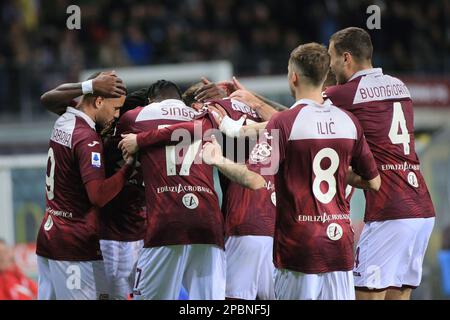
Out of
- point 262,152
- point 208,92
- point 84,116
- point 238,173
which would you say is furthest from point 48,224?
point 262,152

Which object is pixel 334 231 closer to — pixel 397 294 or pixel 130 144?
pixel 397 294

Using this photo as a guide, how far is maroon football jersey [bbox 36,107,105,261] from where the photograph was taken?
6.73 meters

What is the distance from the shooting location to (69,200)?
6770 mm

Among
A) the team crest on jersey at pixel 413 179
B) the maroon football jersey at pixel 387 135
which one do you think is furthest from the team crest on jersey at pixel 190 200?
the team crest on jersey at pixel 413 179

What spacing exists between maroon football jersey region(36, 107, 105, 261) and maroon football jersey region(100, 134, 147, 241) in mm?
435

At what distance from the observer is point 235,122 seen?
21.5 feet

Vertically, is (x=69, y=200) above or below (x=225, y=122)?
below

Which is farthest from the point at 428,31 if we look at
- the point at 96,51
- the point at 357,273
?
the point at 357,273

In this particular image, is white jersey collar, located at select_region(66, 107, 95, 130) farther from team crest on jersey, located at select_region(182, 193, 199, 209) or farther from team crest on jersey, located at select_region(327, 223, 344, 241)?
team crest on jersey, located at select_region(327, 223, 344, 241)

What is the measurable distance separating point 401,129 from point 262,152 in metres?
1.41

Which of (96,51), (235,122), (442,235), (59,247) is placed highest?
(96,51)

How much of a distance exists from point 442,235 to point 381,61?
258 inches

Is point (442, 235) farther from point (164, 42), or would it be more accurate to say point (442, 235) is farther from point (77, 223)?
point (164, 42)

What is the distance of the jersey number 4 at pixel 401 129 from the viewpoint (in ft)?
22.1
